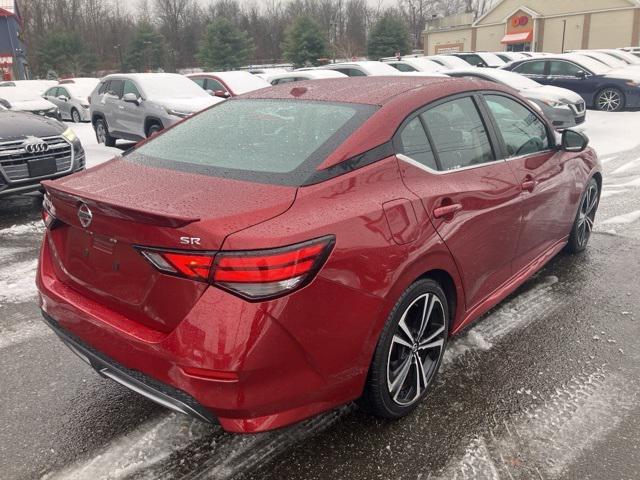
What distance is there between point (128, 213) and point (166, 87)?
31.9 ft

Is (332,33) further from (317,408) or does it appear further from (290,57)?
(317,408)

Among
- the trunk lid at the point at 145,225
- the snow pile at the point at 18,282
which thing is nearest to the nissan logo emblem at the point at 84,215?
the trunk lid at the point at 145,225

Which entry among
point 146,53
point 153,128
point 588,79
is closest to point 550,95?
point 588,79

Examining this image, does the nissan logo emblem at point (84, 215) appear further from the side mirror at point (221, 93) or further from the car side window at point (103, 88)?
the car side window at point (103, 88)

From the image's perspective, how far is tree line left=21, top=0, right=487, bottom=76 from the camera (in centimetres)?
4325

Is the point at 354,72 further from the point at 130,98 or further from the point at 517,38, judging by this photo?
the point at 517,38

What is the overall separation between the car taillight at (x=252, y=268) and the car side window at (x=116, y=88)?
10.5m

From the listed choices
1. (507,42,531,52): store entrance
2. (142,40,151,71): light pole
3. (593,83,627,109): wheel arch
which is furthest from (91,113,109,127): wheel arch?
(142,40,151,71): light pole

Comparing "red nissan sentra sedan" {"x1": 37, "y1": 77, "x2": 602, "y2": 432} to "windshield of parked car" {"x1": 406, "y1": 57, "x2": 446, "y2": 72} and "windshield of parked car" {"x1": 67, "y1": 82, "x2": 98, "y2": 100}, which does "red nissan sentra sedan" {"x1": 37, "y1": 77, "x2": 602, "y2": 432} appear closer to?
"windshield of parked car" {"x1": 67, "y1": 82, "x2": 98, "y2": 100}

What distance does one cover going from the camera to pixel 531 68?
16.7 m

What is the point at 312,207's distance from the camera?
2217 mm

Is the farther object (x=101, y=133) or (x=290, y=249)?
(x=101, y=133)

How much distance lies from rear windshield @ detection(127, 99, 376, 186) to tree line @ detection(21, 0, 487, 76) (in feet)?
111

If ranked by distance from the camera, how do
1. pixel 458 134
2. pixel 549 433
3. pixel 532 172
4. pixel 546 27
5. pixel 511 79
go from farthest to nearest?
1. pixel 546 27
2. pixel 511 79
3. pixel 532 172
4. pixel 458 134
5. pixel 549 433
